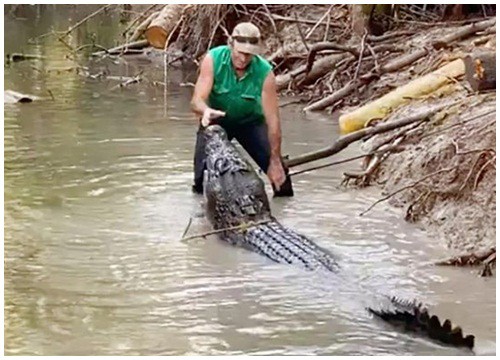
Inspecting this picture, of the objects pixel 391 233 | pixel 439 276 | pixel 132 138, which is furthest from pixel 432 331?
pixel 132 138

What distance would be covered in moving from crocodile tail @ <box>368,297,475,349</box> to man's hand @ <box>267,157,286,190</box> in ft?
8.35

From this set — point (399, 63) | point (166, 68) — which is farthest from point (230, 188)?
point (166, 68)

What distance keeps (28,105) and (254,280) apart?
23.6 feet

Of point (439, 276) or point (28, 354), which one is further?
point (439, 276)

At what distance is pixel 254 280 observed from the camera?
5242 mm

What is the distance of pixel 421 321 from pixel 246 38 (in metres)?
2.75

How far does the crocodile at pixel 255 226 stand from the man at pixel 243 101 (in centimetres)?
16

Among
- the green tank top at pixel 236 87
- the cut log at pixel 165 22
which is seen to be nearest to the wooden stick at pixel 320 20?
the cut log at pixel 165 22

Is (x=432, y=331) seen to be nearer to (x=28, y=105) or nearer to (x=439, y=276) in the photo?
(x=439, y=276)

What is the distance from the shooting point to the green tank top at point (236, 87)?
22.1ft

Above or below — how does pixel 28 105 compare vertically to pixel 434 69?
below

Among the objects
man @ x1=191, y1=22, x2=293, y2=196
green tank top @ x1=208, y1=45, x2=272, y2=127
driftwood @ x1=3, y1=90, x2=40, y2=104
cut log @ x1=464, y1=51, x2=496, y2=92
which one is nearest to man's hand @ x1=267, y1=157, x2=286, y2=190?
man @ x1=191, y1=22, x2=293, y2=196

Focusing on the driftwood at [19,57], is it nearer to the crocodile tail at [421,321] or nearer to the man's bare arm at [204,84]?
the man's bare arm at [204,84]

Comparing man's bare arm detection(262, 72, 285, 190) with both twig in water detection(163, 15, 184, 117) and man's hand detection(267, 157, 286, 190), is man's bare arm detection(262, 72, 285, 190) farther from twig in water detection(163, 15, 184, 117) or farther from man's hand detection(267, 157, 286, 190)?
twig in water detection(163, 15, 184, 117)
